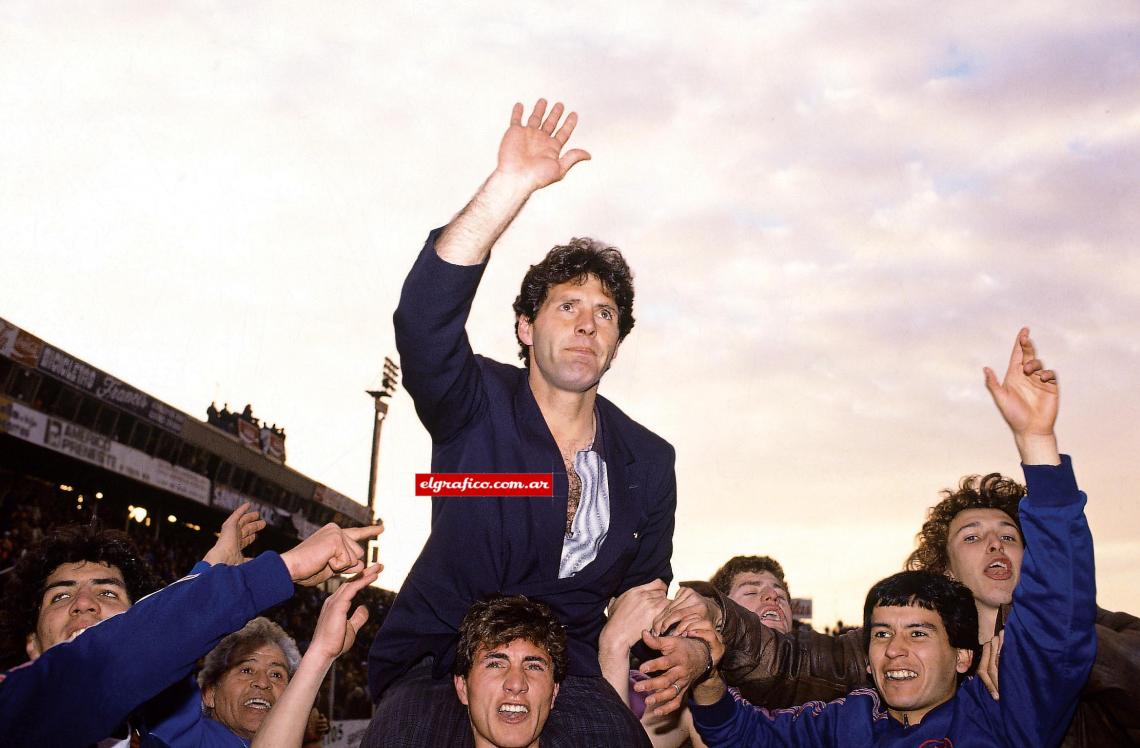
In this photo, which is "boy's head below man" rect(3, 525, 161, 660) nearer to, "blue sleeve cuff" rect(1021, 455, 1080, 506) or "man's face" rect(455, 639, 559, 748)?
"man's face" rect(455, 639, 559, 748)

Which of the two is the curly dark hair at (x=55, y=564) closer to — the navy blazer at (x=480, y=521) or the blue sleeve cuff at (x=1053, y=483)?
the navy blazer at (x=480, y=521)

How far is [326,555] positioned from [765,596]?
143 inches

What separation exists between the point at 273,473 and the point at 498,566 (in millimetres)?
28802

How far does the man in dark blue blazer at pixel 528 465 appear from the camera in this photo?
340 centimetres

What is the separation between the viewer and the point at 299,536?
33.7 metres

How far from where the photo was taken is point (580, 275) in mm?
4102

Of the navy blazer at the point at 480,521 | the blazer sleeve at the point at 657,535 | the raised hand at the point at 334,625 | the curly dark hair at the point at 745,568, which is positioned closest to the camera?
the navy blazer at the point at 480,521

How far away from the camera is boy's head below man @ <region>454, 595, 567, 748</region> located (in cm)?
371

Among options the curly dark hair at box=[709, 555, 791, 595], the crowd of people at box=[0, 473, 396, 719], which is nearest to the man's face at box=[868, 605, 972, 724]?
the curly dark hair at box=[709, 555, 791, 595]

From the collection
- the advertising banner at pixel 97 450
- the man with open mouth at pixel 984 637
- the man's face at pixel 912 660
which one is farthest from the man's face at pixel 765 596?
the advertising banner at pixel 97 450

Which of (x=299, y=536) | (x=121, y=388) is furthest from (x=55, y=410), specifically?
(x=299, y=536)

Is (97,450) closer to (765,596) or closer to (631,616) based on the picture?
(765,596)

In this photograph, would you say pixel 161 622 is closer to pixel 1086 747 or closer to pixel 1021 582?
pixel 1021 582

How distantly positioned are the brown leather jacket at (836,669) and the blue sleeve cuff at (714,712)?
0.18 metres
